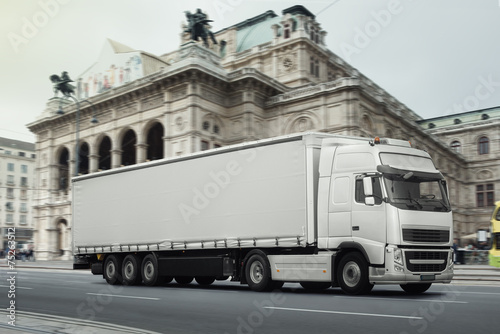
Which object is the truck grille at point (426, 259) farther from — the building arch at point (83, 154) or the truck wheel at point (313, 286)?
the building arch at point (83, 154)

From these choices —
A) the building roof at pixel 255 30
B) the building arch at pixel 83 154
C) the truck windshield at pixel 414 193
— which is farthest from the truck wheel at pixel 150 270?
the building roof at pixel 255 30

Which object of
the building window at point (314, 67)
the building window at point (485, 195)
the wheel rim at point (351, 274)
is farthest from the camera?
the building window at point (485, 195)

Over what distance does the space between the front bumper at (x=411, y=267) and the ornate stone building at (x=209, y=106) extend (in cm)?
2961

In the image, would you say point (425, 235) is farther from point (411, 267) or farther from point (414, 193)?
point (414, 193)


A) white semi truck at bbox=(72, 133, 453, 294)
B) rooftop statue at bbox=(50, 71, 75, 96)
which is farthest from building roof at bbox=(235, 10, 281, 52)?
white semi truck at bbox=(72, 133, 453, 294)

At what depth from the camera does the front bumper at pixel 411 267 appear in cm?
1225

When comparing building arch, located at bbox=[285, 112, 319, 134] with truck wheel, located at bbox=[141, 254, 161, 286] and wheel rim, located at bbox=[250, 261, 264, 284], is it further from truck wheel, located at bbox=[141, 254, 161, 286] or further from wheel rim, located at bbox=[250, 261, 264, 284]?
wheel rim, located at bbox=[250, 261, 264, 284]

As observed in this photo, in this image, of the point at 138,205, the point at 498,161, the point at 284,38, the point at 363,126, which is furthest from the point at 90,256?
the point at 498,161

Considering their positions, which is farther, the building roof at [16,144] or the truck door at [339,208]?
the building roof at [16,144]

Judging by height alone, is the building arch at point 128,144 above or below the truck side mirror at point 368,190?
above

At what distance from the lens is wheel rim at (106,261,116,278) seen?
737 inches

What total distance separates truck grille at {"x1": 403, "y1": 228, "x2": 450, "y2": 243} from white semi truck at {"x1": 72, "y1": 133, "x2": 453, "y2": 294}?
3cm

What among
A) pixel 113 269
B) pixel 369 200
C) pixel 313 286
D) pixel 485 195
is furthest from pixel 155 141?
pixel 485 195

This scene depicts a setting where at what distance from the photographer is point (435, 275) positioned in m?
12.8
